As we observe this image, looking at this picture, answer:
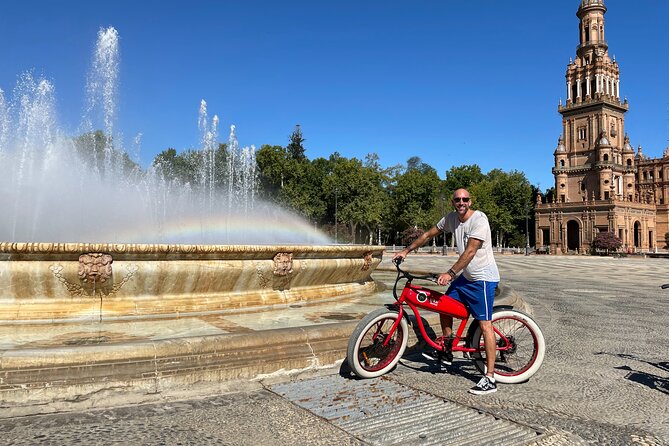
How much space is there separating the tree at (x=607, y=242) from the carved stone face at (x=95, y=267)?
61898 millimetres

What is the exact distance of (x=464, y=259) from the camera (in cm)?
439

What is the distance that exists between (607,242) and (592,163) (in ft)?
61.3

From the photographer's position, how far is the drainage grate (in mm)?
3244

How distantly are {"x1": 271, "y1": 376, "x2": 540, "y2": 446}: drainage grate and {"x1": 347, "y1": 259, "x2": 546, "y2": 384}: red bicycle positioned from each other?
261mm

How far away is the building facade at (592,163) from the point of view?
68.9 metres

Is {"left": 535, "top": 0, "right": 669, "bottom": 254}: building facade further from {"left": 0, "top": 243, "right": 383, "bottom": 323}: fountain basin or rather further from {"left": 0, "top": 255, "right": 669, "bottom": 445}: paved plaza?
{"left": 0, "top": 255, "right": 669, "bottom": 445}: paved plaza

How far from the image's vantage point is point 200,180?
223 ft

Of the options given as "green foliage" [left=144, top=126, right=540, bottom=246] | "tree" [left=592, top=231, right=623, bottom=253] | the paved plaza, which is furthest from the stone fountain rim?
"tree" [left=592, top=231, right=623, bottom=253]

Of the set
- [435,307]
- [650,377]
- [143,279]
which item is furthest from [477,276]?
[143,279]

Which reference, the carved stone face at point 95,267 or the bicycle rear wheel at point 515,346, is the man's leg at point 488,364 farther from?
the carved stone face at point 95,267

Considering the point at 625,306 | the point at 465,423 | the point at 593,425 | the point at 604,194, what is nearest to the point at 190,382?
the point at 465,423

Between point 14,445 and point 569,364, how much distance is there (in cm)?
501

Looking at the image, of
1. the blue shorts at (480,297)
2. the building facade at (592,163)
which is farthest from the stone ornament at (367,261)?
the building facade at (592,163)

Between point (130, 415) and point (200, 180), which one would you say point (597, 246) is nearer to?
point (200, 180)
